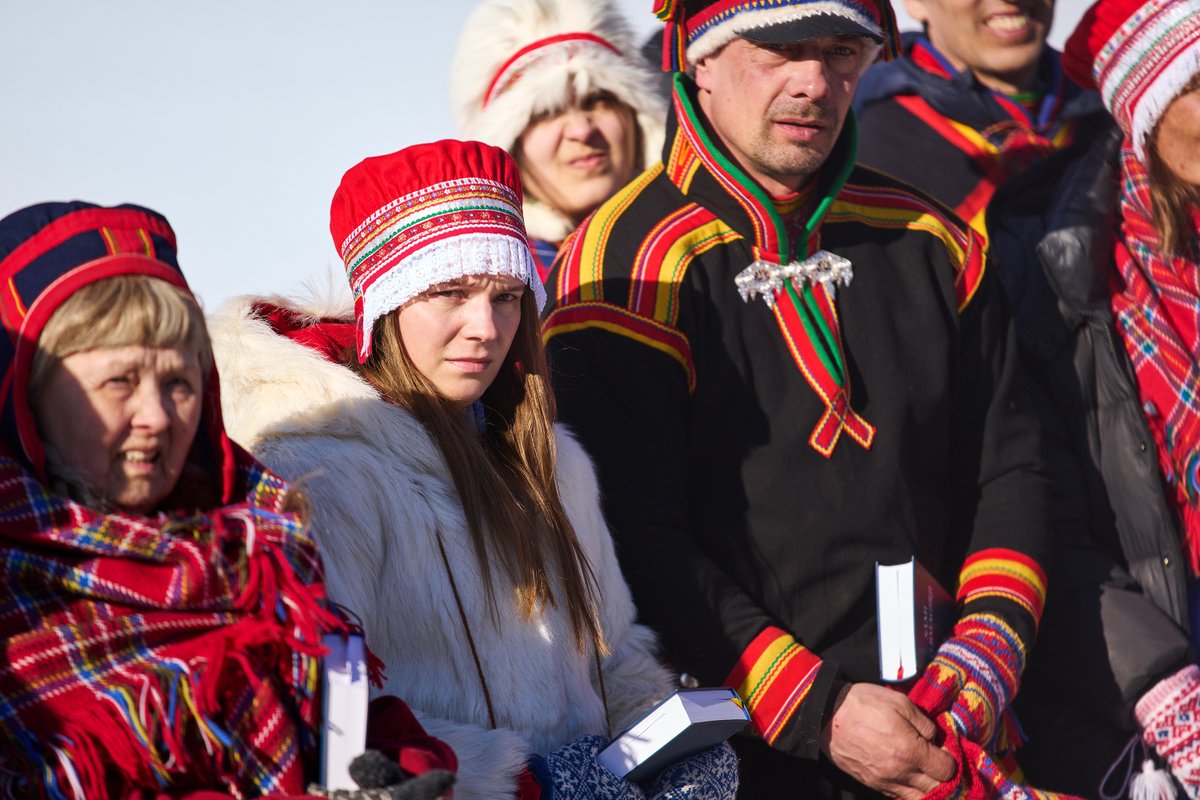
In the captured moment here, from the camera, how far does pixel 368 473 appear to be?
2357 mm

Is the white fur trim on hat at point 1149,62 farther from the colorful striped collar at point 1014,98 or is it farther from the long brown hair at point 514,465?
the long brown hair at point 514,465

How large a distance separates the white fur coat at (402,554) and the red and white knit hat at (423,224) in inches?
6.7

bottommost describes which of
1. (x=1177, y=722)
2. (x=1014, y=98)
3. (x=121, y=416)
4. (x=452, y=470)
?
(x=1177, y=722)

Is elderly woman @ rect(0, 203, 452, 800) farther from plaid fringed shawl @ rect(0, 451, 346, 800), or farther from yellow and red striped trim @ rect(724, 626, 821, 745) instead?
yellow and red striped trim @ rect(724, 626, 821, 745)

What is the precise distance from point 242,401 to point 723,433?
1.08 m

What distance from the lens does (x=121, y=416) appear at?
185cm

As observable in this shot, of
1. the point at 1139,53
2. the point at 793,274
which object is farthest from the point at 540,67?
the point at 1139,53

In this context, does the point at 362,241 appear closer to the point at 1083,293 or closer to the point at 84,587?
the point at 84,587

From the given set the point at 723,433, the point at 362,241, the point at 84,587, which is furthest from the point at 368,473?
the point at 723,433

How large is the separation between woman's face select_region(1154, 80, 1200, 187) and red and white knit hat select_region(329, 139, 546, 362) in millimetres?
1902

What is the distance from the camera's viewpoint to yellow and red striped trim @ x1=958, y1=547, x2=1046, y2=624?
3168 mm

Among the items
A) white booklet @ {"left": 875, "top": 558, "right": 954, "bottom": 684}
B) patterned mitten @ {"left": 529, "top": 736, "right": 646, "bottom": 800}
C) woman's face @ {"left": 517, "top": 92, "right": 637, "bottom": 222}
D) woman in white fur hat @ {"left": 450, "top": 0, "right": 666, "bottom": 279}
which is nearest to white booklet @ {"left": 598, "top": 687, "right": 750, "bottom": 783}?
patterned mitten @ {"left": 529, "top": 736, "right": 646, "bottom": 800}

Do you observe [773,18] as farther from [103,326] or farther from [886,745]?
[103,326]

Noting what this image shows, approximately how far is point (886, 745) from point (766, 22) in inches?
60.4
